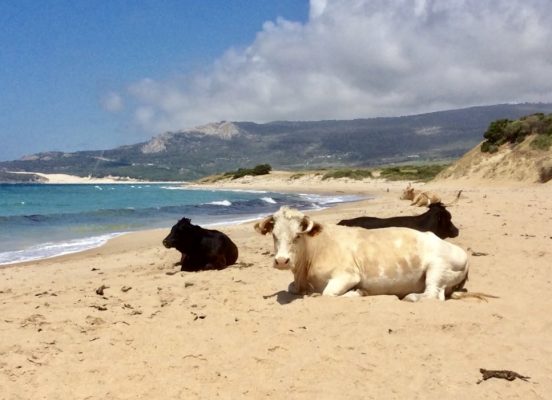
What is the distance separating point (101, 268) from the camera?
13.4m

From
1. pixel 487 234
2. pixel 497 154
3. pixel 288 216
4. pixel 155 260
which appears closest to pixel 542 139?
pixel 497 154

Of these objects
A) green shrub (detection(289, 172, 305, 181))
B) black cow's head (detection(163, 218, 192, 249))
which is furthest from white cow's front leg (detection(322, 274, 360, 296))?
green shrub (detection(289, 172, 305, 181))

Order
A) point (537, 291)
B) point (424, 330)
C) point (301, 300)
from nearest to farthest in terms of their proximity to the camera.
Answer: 1. point (424, 330)
2. point (301, 300)
3. point (537, 291)

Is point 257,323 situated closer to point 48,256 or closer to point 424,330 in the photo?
point 424,330

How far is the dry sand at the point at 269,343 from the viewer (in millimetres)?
4773

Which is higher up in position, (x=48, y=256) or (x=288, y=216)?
(x=288, y=216)

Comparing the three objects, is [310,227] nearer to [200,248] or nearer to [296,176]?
[200,248]

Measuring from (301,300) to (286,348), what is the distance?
5.37 ft

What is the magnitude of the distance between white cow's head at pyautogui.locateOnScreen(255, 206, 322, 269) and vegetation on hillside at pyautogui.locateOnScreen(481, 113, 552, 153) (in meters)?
35.6

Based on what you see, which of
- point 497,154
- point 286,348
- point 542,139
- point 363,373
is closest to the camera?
point 363,373

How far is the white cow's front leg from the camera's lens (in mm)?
7344

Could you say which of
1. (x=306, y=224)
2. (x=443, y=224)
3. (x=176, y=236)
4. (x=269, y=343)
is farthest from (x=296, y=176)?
(x=269, y=343)

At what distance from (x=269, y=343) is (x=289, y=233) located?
6.27 ft

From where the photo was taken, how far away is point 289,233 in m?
7.32
